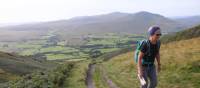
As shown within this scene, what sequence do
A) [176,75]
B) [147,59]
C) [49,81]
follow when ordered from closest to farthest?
[147,59]
[176,75]
[49,81]

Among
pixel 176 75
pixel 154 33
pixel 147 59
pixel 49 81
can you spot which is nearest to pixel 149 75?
pixel 147 59

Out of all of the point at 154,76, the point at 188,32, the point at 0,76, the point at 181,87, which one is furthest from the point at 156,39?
the point at 188,32

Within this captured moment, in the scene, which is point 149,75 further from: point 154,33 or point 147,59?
point 154,33

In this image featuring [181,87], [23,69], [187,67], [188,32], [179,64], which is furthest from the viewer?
[188,32]

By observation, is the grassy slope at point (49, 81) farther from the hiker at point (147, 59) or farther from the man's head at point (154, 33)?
the man's head at point (154, 33)

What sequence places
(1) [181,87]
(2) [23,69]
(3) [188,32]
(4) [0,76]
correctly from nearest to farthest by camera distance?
(1) [181,87], (4) [0,76], (2) [23,69], (3) [188,32]

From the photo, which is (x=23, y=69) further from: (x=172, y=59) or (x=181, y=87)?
(x=181, y=87)

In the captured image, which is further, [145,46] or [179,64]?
[179,64]

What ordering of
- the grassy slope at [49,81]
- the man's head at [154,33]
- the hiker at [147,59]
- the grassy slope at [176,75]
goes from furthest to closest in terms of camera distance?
the grassy slope at [49,81], the grassy slope at [176,75], the hiker at [147,59], the man's head at [154,33]

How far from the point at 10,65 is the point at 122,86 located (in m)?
53.7

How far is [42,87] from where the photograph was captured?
25281 mm

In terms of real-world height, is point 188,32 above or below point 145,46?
below

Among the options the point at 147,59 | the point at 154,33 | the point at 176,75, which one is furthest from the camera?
the point at 176,75

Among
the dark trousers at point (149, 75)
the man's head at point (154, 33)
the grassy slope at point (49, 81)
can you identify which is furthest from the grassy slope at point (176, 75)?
the man's head at point (154, 33)
